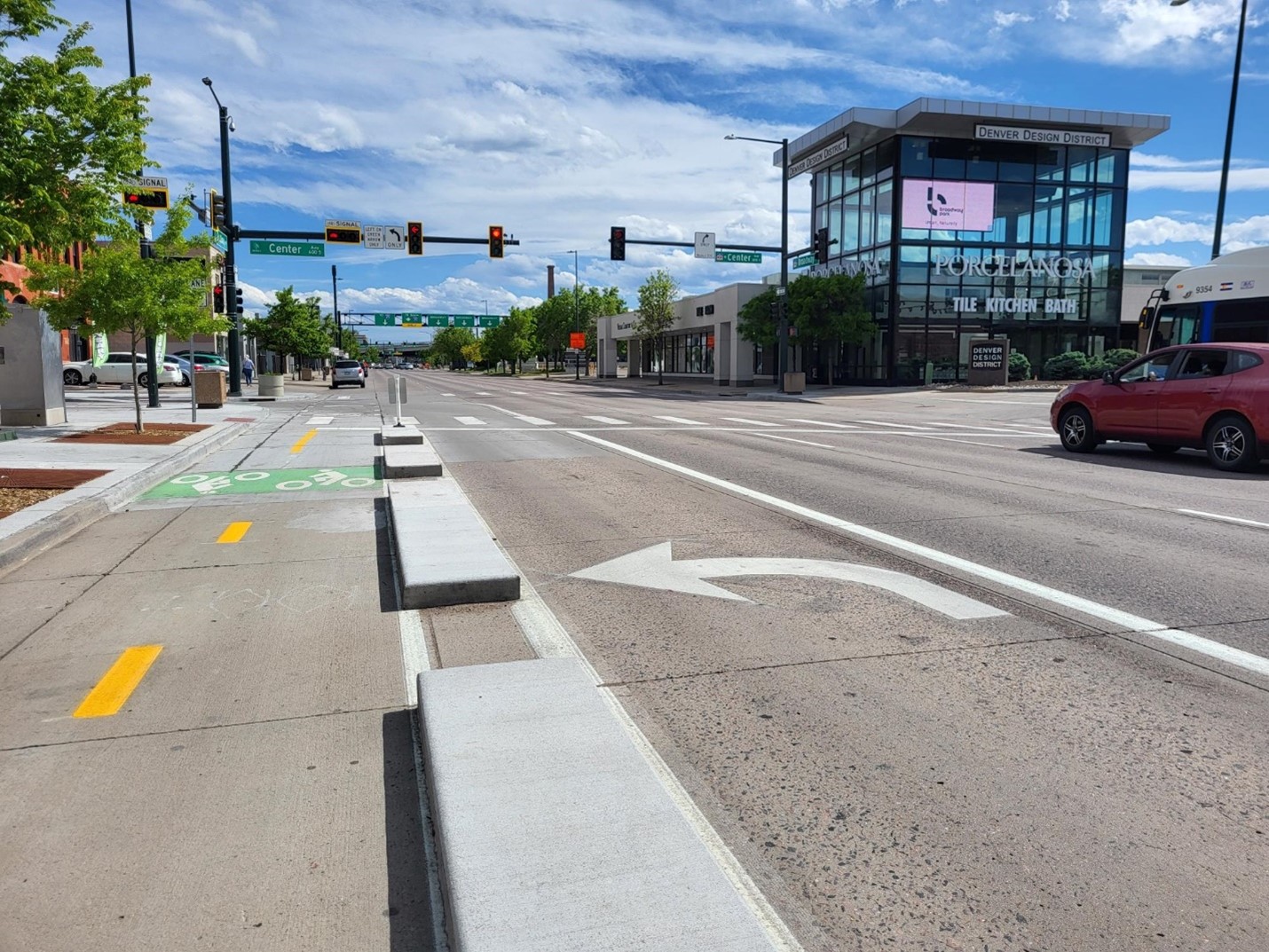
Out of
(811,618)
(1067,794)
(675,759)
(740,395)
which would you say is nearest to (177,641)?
(675,759)

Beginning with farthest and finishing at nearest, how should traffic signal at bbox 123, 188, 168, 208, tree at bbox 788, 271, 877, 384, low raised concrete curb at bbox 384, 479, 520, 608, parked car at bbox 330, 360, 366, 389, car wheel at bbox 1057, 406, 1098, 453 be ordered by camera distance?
1. parked car at bbox 330, 360, 366, 389
2. tree at bbox 788, 271, 877, 384
3. traffic signal at bbox 123, 188, 168, 208
4. car wheel at bbox 1057, 406, 1098, 453
5. low raised concrete curb at bbox 384, 479, 520, 608

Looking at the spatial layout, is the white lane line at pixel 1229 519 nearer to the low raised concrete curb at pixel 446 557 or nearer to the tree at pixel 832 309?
the low raised concrete curb at pixel 446 557

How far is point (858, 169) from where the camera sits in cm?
4512

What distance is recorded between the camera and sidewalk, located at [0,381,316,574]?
7.94 metres

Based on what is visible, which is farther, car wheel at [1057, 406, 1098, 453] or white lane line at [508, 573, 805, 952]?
car wheel at [1057, 406, 1098, 453]

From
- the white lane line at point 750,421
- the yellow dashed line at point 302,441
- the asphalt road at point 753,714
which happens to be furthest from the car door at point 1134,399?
the yellow dashed line at point 302,441

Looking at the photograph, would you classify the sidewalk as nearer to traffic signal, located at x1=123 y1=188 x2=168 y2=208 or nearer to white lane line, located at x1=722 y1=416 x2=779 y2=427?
traffic signal, located at x1=123 y1=188 x2=168 y2=208

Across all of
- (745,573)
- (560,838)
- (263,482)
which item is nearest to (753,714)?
(560,838)

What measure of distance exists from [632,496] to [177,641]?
5.80 m

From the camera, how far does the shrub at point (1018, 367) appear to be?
41812mm

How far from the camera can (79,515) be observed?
8.81 m

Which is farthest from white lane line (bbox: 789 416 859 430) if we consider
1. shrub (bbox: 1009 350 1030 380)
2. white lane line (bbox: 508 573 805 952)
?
shrub (bbox: 1009 350 1030 380)

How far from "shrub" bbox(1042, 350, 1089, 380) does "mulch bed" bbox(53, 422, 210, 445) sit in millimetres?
35272

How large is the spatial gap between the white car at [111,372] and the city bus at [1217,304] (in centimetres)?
3838
